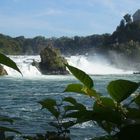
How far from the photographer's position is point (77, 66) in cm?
5894

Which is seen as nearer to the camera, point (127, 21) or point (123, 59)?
point (123, 59)

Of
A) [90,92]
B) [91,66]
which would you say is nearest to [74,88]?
[90,92]

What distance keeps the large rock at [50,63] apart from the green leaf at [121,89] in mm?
54133

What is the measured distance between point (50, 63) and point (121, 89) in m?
58.9

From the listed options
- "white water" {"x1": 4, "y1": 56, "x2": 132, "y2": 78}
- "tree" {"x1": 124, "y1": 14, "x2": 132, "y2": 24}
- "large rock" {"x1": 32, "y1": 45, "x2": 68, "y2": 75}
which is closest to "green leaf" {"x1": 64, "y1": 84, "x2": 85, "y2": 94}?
"white water" {"x1": 4, "y1": 56, "x2": 132, "y2": 78}

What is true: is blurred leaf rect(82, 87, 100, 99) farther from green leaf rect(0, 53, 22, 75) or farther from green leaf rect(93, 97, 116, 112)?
green leaf rect(0, 53, 22, 75)

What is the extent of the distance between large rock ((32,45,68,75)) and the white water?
3.11ft

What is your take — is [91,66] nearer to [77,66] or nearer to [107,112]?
[77,66]

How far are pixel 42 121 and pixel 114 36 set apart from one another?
240 ft

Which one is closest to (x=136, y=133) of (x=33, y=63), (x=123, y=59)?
(x=33, y=63)

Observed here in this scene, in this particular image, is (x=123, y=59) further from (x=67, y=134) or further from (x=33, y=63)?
(x=67, y=134)

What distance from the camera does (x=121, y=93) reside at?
0.91m

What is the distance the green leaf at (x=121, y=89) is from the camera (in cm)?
90

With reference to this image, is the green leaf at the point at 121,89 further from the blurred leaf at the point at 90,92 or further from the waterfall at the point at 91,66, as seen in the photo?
the waterfall at the point at 91,66
